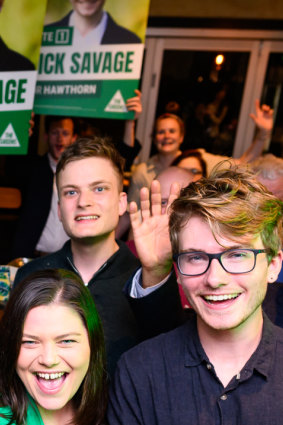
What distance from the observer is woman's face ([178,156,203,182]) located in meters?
3.30

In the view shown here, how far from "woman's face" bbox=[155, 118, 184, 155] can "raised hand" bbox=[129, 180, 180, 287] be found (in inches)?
78.4

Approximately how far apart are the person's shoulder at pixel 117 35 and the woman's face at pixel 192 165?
2.74 feet

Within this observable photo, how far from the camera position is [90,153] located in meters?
1.92

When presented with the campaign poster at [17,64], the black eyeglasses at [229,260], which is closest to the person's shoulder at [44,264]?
the black eyeglasses at [229,260]

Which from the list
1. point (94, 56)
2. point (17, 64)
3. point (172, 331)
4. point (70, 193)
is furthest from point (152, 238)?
point (94, 56)

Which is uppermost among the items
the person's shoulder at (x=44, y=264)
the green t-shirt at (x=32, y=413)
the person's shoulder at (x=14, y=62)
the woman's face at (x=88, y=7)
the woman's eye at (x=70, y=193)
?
the woman's face at (x=88, y=7)

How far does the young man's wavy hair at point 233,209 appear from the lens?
1315 millimetres

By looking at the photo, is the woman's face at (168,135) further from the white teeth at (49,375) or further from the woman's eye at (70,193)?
the white teeth at (49,375)

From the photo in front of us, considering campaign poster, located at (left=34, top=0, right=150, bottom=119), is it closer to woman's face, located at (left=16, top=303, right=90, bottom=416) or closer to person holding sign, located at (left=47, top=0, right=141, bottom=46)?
person holding sign, located at (left=47, top=0, right=141, bottom=46)

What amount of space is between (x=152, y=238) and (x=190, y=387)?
0.46 metres

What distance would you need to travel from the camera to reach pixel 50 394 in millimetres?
1379

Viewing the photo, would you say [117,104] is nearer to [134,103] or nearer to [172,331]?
[134,103]

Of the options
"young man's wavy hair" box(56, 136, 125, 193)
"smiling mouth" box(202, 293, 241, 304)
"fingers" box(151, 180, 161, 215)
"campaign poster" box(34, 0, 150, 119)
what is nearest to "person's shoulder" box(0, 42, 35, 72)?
"campaign poster" box(34, 0, 150, 119)

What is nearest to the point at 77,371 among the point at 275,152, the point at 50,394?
the point at 50,394
